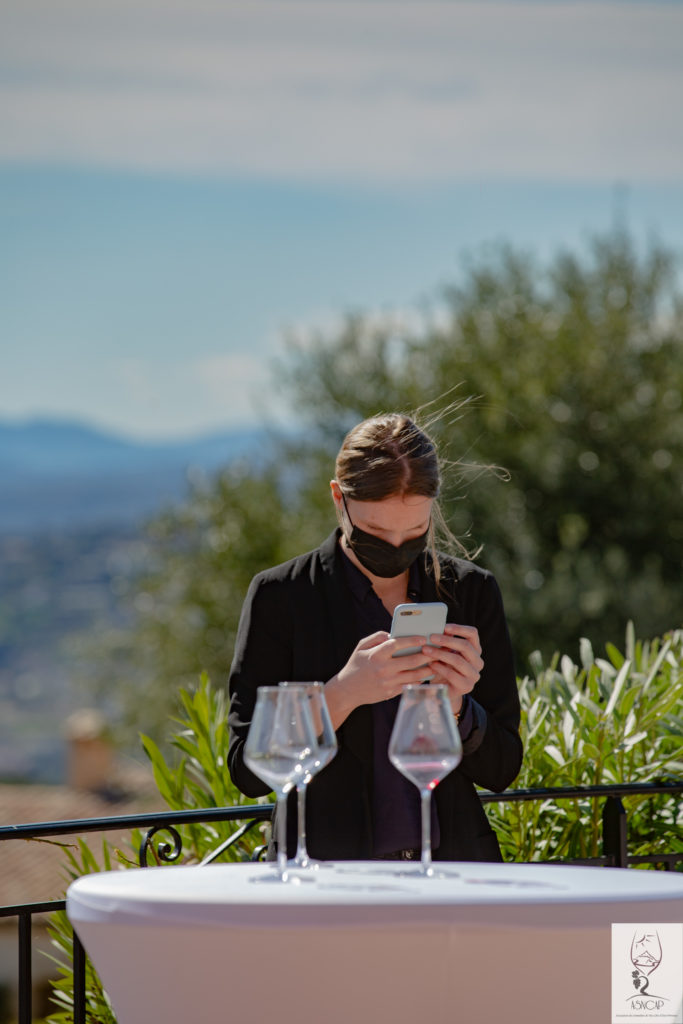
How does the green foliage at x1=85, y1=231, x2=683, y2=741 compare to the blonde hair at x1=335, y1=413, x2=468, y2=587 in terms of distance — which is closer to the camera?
the blonde hair at x1=335, y1=413, x2=468, y2=587

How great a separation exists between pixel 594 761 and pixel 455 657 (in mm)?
1972

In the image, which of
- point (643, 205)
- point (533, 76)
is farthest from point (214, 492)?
point (533, 76)

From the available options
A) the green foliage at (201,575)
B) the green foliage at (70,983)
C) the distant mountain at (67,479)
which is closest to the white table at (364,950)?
the green foliage at (70,983)

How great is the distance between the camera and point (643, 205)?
54.1 feet

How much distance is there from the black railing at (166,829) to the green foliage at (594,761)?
0.87 feet

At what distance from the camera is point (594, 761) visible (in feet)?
13.4

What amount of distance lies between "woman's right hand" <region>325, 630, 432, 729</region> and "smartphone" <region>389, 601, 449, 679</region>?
2.1 inches

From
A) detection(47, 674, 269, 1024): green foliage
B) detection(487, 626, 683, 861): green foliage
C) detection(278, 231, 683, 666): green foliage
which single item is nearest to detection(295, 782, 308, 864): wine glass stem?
detection(47, 674, 269, 1024): green foliage

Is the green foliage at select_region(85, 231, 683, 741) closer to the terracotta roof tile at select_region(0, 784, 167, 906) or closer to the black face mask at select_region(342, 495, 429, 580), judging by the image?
the terracotta roof tile at select_region(0, 784, 167, 906)

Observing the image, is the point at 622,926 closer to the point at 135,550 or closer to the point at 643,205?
the point at 643,205

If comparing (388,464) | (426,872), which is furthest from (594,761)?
(426,872)

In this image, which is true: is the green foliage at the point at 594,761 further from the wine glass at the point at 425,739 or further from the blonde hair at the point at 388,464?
the wine glass at the point at 425,739

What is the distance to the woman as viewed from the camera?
2.46m

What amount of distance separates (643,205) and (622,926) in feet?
51.9
